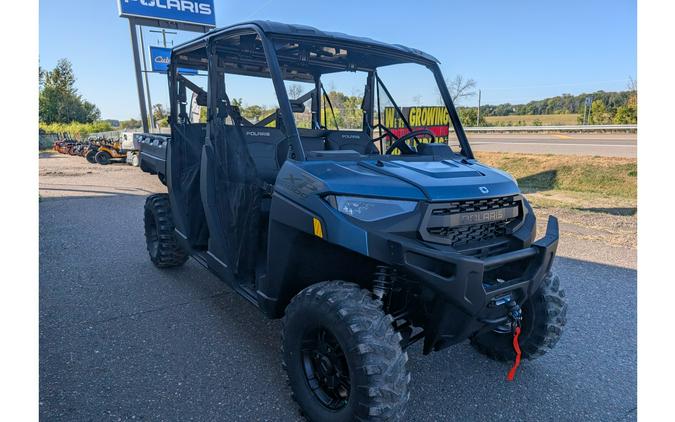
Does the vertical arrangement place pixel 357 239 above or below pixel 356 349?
above

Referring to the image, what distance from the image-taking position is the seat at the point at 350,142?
12.3 feet

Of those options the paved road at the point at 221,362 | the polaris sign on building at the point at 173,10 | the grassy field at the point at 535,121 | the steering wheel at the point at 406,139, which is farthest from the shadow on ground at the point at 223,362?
the grassy field at the point at 535,121

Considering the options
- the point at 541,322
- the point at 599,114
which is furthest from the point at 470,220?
the point at 599,114

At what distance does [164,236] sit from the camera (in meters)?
4.50

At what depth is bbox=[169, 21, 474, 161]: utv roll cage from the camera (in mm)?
2586

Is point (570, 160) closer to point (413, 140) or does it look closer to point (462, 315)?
point (413, 140)

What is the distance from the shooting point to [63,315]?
3.62m

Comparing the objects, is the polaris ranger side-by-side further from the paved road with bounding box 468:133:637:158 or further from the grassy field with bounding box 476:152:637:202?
the paved road with bounding box 468:133:637:158

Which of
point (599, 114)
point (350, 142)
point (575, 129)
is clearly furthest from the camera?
point (599, 114)

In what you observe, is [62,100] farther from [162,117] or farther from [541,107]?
[541,107]

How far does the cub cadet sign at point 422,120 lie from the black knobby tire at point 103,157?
61.8 feet

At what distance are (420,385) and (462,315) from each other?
2.81 feet

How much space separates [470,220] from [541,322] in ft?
3.63

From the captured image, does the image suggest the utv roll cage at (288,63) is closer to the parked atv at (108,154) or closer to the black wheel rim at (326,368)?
the black wheel rim at (326,368)
